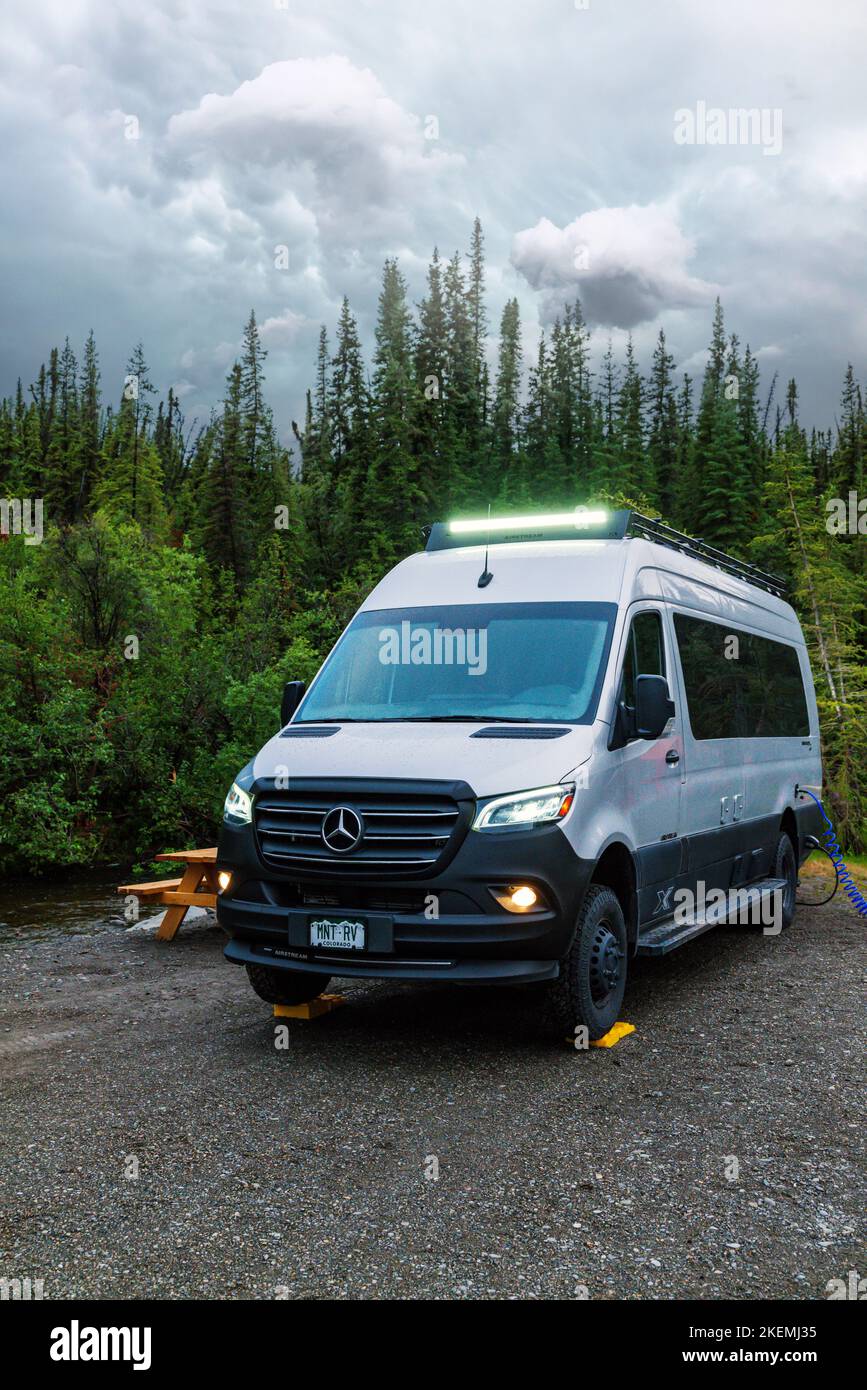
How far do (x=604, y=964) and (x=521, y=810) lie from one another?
118 cm

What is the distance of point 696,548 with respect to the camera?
9.58 metres

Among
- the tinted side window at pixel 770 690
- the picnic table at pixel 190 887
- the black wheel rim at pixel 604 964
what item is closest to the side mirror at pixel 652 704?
the black wheel rim at pixel 604 964

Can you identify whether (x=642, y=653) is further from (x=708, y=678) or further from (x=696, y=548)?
(x=696, y=548)

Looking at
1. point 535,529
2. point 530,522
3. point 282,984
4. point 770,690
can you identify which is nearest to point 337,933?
point 282,984

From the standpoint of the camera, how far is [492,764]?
6125mm

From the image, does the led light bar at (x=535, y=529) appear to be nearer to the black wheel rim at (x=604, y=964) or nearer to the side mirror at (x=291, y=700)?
the side mirror at (x=291, y=700)

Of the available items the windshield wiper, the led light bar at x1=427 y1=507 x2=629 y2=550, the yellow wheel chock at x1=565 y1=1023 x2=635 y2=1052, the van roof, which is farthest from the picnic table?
the yellow wheel chock at x1=565 y1=1023 x2=635 y2=1052

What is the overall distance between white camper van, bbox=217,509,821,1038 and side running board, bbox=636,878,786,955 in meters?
0.03

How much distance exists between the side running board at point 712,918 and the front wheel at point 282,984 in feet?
6.57

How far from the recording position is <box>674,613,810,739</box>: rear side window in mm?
8547

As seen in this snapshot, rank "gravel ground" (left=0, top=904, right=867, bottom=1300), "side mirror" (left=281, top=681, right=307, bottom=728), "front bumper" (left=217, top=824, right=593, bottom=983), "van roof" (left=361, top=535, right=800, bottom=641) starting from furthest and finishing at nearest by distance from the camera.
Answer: "side mirror" (left=281, top=681, right=307, bottom=728) → "van roof" (left=361, top=535, right=800, bottom=641) → "front bumper" (left=217, top=824, right=593, bottom=983) → "gravel ground" (left=0, top=904, right=867, bottom=1300)

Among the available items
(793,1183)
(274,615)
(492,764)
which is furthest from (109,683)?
(793,1183)

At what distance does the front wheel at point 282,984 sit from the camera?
7199 mm

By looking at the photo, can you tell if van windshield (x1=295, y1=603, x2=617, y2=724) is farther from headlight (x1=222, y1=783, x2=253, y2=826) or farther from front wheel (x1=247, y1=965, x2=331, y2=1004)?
front wheel (x1=247, y1=965, x2=331, y2=1004)
